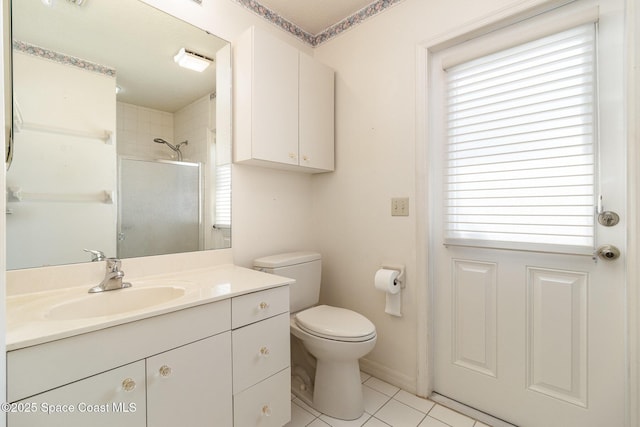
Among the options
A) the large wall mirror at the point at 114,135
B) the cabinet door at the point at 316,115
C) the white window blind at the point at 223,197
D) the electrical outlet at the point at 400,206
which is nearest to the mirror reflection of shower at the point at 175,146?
the large wall mirror at the point at 114,135

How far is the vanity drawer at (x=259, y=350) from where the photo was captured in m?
1.14

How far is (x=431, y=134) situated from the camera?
5.49 feet

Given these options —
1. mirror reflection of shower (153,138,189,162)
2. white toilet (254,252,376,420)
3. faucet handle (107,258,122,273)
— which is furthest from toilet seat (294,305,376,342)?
mirror reflection of shower (153,138,189,162)

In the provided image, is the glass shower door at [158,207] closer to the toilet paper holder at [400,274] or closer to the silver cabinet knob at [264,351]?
the silver cabinet knob at [264,351]

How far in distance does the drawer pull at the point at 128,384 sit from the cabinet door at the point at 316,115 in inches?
53.3

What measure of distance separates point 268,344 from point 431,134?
1.43 m

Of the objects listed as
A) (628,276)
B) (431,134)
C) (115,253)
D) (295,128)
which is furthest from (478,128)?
(115,253)

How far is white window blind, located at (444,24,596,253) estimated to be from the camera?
1.25 m

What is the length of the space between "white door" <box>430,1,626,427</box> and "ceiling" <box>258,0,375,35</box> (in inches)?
43.3

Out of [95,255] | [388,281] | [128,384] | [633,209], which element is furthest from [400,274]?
[95,255]

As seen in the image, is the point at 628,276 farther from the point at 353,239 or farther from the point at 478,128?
the point at 353,239

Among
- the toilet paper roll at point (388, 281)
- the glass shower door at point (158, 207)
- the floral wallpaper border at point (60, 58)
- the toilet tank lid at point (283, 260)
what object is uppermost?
the floral wallpaper border at point (60, 58)

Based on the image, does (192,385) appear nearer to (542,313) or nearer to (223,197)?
(223,197)

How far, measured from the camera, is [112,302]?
1155mm
